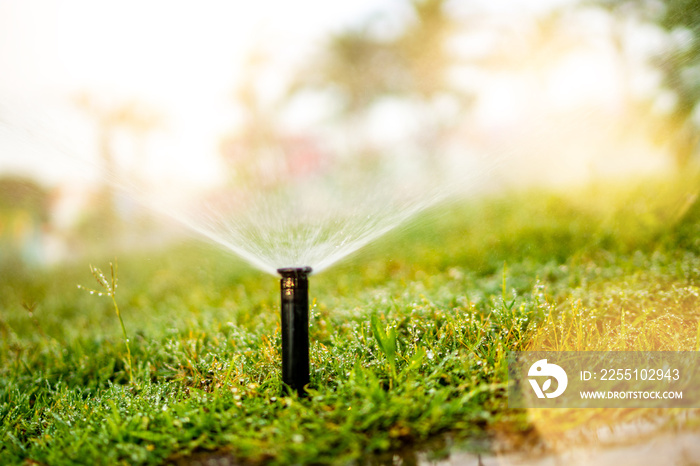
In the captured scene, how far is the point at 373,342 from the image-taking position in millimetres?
2877

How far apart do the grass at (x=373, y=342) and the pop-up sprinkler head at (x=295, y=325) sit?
0.13m

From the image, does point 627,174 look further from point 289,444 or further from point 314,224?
point 289,444

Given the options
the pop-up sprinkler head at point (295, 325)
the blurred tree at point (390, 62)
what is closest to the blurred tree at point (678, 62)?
the pop-up sprinkler head at point (295, 325)

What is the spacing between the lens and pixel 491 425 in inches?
81.5

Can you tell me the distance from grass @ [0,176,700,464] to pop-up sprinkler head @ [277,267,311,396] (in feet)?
0.41

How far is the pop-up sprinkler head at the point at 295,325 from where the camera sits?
7.59ft

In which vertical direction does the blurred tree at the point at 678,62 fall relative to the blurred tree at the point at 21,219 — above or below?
below

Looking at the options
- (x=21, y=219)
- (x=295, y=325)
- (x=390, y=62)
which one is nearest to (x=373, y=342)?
(x=295, y=325)

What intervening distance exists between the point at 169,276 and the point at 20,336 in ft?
6.67

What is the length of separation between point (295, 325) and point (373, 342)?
Answer: 0.69 meters

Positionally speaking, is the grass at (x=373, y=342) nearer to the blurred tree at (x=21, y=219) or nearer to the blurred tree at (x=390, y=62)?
the blurred tree at (x=21, y=219)

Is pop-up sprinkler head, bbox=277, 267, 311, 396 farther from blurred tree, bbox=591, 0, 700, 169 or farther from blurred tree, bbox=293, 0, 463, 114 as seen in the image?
blurred tree, bbox=293, 0, 463, 114

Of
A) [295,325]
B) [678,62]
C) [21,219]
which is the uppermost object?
[21,219]

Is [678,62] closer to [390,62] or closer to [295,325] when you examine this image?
[295,325]
